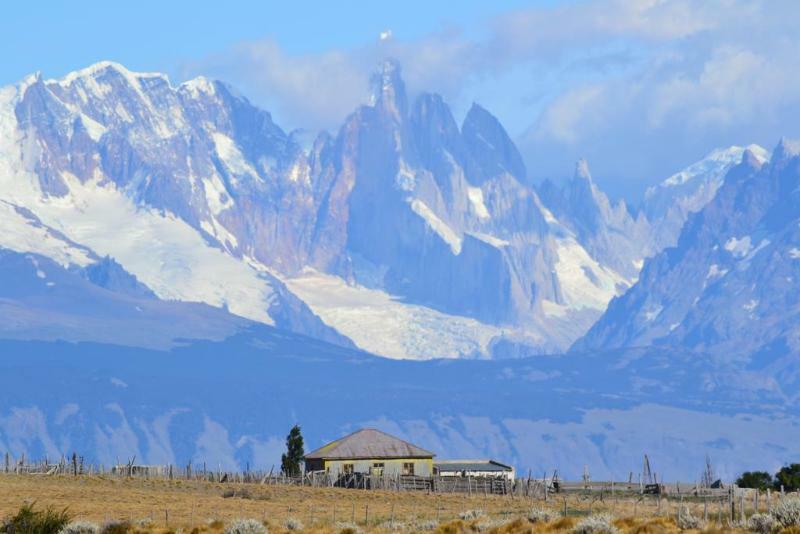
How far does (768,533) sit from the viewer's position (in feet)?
195

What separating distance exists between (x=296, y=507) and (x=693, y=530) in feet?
135

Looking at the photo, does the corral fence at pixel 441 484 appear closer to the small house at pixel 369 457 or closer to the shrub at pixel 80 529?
the small house at pixel 369 457

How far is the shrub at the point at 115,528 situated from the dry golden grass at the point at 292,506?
322 millimetres

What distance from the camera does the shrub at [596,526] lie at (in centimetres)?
5866

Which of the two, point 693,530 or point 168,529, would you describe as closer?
point 693,530

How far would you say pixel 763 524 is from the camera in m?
60.5

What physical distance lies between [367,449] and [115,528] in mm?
82284

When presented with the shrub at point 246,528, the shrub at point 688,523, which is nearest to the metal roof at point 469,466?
the shrub at point 246,528

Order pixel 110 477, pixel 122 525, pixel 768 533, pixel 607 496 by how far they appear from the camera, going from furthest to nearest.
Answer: pixel 110 477 < pixel 607 496 < pixel 122 525 < pixel 768 533

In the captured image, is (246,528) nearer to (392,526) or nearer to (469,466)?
(392,526)

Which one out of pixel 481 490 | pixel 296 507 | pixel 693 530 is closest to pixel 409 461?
pixel 481 490

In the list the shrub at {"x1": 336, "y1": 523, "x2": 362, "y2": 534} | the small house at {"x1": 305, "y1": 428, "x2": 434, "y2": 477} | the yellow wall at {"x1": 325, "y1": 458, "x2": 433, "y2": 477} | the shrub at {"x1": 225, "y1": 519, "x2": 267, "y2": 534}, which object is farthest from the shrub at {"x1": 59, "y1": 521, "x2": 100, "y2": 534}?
the yellow wall at {"x1": 325, "y1": 458, "x2": 433, "y2": 477}

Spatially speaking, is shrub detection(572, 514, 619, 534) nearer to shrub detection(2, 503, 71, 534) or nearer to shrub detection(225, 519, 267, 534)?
shrub detection(225, 519, 267, 534)

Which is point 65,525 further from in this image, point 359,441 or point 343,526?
point 359,441
